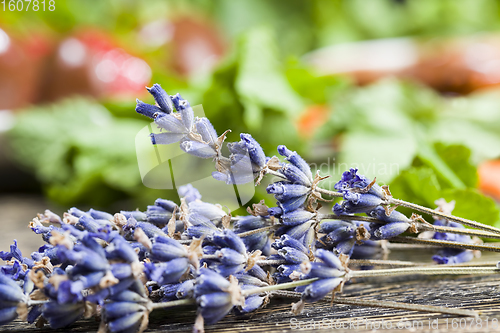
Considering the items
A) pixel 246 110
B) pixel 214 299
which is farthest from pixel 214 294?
pixel 246 110

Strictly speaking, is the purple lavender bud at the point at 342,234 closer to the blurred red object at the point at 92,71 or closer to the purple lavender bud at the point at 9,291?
the purple lavender bud at the point at 9,291

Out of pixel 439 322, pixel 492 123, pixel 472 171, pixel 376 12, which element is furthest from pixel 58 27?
pixel 439 322

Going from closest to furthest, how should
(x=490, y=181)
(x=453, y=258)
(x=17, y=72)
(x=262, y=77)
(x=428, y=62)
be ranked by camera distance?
(x=453, y=258) < (x=490, y=181) < (x=262, y=77) < (x=17, y=72) < (x=428, y=62)

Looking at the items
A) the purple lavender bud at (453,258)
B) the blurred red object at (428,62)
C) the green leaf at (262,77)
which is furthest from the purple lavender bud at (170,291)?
the blurred red object at (428,62)

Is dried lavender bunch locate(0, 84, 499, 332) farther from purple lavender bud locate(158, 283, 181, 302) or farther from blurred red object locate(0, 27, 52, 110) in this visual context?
blurred red object locate(0, 27, 52, 110)

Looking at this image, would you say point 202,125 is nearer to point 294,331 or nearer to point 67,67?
point 294,331

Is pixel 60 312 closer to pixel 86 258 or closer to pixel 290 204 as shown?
pixel 86 258

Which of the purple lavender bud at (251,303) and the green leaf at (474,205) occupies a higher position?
the green leaf at (474,205)

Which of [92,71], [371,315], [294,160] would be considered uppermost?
[92,71]
